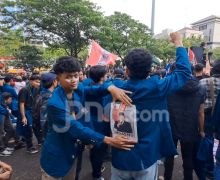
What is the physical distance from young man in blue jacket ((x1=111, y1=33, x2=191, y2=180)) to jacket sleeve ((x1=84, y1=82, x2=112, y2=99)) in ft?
0.68

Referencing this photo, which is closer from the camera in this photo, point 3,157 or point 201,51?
point 3,157

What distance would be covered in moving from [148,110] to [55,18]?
14.3 m

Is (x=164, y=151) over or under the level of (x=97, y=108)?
under

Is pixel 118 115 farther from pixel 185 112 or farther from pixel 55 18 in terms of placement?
pixel 55 18

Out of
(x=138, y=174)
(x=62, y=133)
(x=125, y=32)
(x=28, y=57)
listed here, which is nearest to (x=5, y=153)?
(x=62, y=133)

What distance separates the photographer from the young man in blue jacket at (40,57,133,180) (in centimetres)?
199

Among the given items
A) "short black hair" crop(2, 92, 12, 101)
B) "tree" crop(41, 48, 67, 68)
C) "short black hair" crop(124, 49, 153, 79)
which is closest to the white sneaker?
"short black hair" crop(2, 92, 12, 101)

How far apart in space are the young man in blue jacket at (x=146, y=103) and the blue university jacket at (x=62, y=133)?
292 millimetres

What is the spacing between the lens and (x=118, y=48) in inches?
753

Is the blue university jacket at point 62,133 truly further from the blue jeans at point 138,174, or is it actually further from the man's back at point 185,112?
the man's back at point 185,112

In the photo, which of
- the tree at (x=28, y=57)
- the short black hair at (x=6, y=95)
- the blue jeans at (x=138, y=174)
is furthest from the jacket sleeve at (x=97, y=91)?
the tree at (x=28, y=57)

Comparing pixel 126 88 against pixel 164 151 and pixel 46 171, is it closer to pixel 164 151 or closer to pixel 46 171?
pixel 164 151

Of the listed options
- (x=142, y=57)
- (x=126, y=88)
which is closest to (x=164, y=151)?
(x=126, y=88)

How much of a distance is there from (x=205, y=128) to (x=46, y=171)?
239cm
